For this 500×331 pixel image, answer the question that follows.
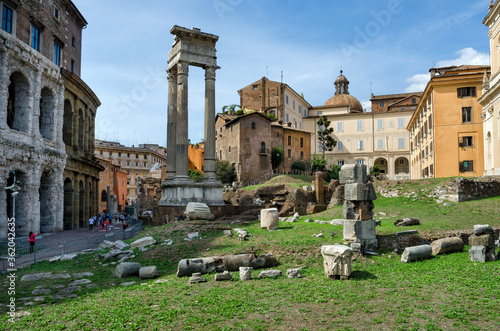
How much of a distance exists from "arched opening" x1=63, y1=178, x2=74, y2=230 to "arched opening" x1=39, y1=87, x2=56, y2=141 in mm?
4917

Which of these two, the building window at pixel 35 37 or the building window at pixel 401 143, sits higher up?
the building window at pixel 35 37

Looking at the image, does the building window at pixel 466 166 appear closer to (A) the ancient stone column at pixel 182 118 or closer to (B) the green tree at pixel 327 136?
(A) the ancient stone column at pixel 182 118

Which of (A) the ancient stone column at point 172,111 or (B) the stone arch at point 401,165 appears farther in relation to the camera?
(B) the stone arch at point 401,165

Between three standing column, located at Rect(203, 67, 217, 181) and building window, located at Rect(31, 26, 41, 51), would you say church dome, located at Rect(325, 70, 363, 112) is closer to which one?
three standing column, located at Rect(203, 67, 217, 181)

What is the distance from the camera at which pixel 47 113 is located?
92.8ft

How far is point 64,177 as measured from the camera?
29922 mm

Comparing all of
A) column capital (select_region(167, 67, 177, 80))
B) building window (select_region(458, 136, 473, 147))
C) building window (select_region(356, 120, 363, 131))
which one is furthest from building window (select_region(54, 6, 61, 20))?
building window (select_region(356, 120, 363, 131))

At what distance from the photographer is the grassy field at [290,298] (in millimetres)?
6973

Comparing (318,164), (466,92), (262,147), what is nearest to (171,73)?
(466,92)

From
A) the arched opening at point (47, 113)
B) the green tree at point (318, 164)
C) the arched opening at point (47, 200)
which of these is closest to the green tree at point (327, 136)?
the green tree at point (318, 164)

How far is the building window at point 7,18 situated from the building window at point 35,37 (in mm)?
2210

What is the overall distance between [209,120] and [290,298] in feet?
66.9

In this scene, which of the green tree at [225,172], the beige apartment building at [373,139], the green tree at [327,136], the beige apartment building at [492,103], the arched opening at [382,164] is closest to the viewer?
the beige apartment building at [492,103]

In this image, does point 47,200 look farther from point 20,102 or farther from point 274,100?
point 274,100
